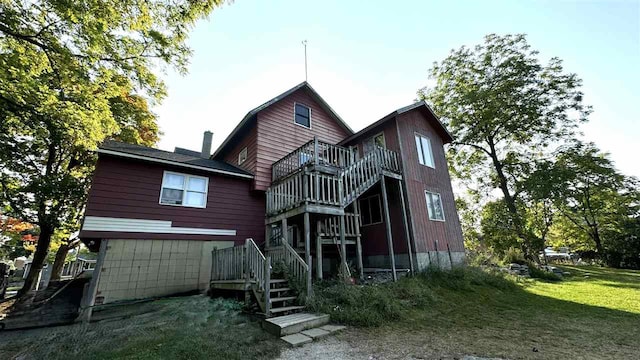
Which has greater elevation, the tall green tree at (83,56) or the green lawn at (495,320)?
the tall green tree at (83,56)

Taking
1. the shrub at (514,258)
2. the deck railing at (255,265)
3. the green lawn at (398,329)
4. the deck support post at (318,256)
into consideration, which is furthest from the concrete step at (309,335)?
the shrub at (514,258)

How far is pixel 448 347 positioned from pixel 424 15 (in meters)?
10.2

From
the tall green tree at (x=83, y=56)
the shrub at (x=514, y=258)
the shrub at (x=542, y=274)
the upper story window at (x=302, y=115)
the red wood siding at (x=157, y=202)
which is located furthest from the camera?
the shrub at (x=514, y=258)

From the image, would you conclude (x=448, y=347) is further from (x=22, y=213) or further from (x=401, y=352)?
(x=22, y=213)

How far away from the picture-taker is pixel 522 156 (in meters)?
21.3

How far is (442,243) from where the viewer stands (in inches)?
462

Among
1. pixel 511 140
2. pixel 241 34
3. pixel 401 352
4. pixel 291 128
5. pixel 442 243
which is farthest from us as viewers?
pixel 511 140

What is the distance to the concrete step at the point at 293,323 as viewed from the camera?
5.25m

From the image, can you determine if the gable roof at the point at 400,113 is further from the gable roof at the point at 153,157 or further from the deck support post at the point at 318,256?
the deck support post at the point at 318,256

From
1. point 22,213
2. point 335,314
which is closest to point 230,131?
point 22,213

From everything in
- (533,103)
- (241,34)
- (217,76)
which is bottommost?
(217,76)

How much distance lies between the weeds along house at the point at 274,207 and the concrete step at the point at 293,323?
2.02 ft

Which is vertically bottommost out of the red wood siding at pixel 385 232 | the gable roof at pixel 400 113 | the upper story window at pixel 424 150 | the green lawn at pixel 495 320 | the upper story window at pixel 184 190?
the green lawn at pixel 495 320

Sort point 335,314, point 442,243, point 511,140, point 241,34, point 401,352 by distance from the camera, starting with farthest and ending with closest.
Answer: point 511,140, point 442,243, point 241,34, point 335,314, point 401,352
